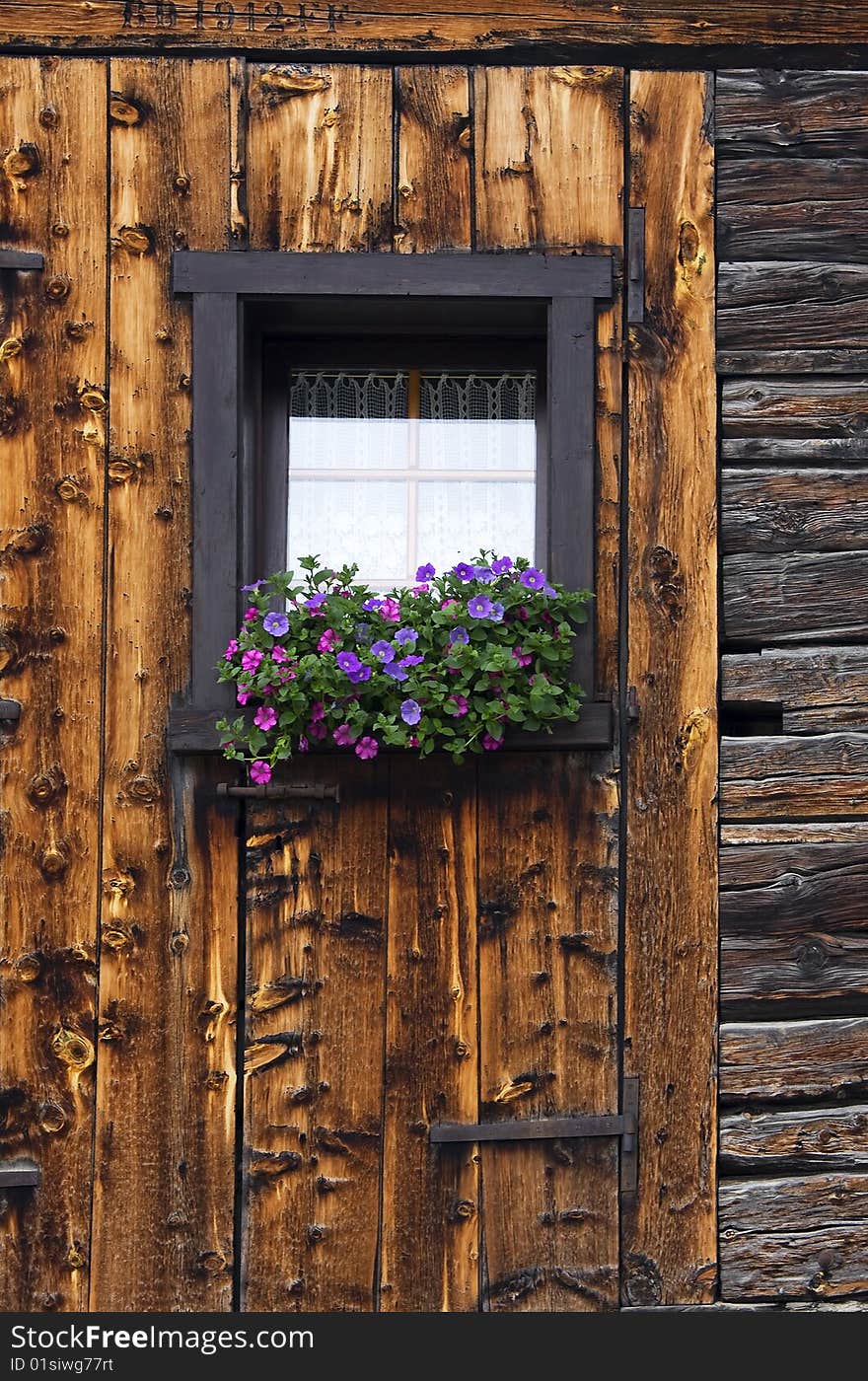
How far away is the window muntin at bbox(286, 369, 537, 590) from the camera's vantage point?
2.81 metres

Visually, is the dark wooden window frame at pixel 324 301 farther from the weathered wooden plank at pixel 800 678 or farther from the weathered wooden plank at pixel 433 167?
the weathered wooden plank at pixel 800 678

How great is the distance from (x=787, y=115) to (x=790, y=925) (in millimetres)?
1965

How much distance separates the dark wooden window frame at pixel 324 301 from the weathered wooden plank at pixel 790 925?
0.51 metres

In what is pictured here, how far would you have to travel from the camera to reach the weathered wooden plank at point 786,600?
266 centimetres

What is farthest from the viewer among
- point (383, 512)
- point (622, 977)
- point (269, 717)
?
point (383, 512)

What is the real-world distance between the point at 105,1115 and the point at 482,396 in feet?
6.45

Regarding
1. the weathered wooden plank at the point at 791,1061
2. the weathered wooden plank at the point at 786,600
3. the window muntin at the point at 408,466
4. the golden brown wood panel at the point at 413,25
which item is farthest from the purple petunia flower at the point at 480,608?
the golden brown wood panel at the point at 413,25

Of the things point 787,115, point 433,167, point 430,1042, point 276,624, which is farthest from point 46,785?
point 787,115

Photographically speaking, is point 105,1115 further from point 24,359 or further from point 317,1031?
point 24,359

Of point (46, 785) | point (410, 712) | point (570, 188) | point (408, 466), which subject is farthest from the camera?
point (408, 466)

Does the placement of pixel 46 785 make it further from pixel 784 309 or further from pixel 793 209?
pixel 793 209

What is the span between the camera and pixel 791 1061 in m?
2.62

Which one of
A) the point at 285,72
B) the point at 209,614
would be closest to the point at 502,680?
the point at 209,614

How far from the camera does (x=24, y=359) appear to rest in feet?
8.55
